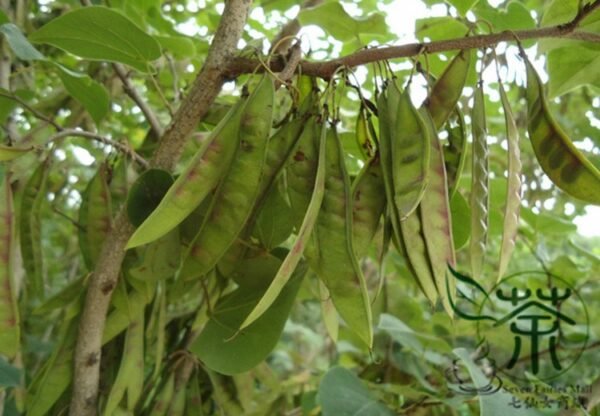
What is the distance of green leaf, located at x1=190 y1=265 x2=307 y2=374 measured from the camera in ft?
3.18

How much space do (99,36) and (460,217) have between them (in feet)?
1.94

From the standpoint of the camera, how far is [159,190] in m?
0.88

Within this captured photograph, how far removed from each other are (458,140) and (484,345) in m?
0.75

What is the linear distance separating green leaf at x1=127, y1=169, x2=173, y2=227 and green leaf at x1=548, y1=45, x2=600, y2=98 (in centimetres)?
61

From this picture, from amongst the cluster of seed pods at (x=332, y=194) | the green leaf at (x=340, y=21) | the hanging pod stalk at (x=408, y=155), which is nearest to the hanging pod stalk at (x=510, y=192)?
the cluster of seed pods at (x=332, y=194)

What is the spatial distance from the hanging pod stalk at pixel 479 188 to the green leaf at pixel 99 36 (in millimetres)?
477

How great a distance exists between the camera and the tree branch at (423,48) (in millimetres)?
777

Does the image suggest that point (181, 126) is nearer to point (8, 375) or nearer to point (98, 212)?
point (98, 212)

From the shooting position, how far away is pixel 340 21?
1.08 metres

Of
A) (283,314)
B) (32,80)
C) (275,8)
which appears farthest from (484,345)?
(32,80)

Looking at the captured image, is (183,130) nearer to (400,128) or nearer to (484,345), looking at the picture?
(400,128)
